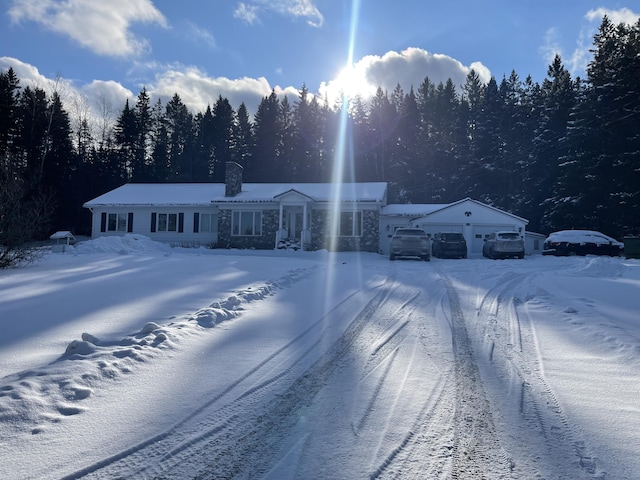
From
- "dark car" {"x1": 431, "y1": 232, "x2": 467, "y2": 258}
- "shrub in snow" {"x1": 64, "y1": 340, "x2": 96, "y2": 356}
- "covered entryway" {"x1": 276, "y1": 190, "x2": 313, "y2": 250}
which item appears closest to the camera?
"shrub in snow" {"x1": 64, "y1": 340, "x2": 96, "y2": 356}

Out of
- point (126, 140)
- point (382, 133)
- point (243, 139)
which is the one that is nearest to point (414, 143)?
point (382, 133)

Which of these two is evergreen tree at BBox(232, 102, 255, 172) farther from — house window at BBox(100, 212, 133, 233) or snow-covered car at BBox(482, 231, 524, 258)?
snow-covered car at BBox(482, 231, 524, 258)

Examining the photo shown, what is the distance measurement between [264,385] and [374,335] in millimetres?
2489

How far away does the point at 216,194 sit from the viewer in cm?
3189

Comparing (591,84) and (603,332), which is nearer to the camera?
(603,332)

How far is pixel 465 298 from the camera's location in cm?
1006

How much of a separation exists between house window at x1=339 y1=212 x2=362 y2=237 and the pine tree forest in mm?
17030

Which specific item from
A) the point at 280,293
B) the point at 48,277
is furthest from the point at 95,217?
the point at 280,293

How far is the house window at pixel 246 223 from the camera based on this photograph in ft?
96.1

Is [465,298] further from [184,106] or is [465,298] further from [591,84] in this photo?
[184,106]

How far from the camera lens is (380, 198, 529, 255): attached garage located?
2864cm

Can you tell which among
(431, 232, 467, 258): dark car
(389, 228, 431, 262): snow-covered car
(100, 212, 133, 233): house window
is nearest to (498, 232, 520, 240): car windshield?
(431, 232, 467, 258): dark car

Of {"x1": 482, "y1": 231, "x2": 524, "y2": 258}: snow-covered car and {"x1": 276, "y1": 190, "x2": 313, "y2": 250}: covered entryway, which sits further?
{"x1": 276, "y1": 190, "x2": 313, "y2": 250}: covered entryway

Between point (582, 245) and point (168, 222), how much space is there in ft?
85.3
